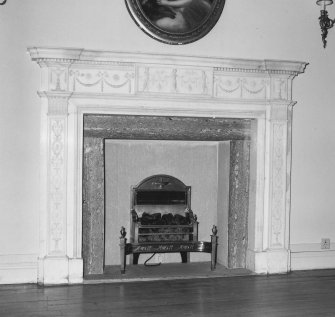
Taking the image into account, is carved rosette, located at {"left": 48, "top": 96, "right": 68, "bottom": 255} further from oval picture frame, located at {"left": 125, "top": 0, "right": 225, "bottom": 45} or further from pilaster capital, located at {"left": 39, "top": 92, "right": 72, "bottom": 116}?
oval picture frame, located at {"left": 125, "top": 0, "right": 225, "bottom": 45}

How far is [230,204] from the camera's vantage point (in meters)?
4.92

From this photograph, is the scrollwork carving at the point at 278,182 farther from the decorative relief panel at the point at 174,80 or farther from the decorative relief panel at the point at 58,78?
the decorative relief panel at the point at 58,78

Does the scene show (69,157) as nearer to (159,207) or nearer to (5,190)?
(5,190)

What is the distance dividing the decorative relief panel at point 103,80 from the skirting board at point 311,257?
7.03 feet

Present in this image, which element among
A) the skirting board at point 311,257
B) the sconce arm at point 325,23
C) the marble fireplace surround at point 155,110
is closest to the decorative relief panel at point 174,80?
the marble fireplace surround at point 155,110

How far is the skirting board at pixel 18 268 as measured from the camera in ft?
13.8

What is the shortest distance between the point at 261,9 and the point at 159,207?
203 centimetres

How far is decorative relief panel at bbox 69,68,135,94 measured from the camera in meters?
4.26

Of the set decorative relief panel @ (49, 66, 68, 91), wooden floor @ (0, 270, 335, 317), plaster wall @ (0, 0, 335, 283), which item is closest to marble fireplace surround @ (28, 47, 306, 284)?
decorative relief panel @ (49, 66, 68, 91)

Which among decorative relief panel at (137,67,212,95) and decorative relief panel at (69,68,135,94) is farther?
decorative relief panel at (137,67,212,95)

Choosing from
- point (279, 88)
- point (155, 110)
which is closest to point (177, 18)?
point (155, 110)

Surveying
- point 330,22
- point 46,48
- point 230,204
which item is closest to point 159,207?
point 230,204

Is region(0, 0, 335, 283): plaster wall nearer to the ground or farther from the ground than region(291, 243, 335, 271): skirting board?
farther from the ground

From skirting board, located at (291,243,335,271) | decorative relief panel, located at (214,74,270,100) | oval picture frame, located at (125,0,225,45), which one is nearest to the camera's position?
oval picture frame, located at (125,0,225,45)
